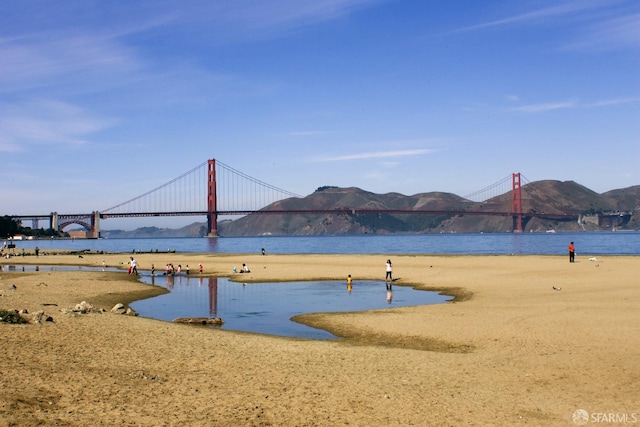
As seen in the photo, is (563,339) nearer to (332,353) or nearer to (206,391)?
(332,353)

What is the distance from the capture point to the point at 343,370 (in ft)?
37.0

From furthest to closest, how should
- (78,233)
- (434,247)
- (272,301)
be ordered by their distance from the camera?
1. (78,233)
2. (434,247)
3. (272,301)

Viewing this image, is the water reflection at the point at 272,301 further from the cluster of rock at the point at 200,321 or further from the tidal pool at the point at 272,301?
the cluster of rock at the point at 200,321

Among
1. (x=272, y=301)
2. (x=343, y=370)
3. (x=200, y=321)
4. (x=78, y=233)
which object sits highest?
(x=78, y=233)

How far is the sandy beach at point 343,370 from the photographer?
8.36 meters

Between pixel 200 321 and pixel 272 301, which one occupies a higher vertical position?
pixel 200 321

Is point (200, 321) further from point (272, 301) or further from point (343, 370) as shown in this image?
point (343, 370)

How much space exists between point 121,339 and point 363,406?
23.2 ft

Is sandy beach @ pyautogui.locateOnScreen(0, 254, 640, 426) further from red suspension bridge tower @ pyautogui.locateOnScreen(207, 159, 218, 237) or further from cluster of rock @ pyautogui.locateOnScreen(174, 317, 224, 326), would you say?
red suspension bridge tower @ pyautogui.locateOnScreen(207, 159, 218, 237)

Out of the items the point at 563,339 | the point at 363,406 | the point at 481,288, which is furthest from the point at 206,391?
the point at 481,288

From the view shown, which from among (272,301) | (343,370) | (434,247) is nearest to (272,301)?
(272,301)

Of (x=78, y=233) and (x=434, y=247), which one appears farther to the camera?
(x=78, y=233)

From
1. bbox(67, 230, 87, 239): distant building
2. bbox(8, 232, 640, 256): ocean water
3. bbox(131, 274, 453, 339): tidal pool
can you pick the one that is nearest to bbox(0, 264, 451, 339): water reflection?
bbox(131, 274, 453, 339): tidal pool

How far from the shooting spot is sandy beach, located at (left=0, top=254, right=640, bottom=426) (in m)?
8.36
